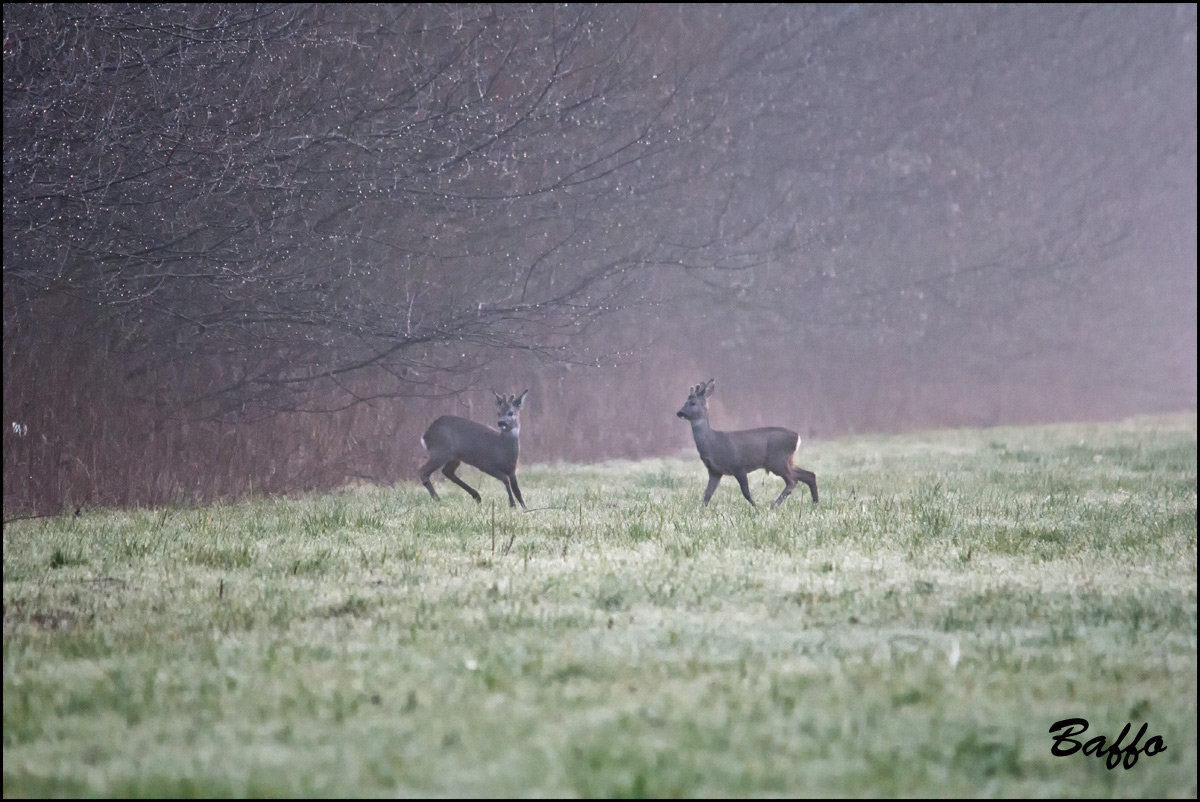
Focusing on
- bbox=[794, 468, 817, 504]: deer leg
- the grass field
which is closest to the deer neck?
bbox=[794, 468, 817, 504]: deer leg

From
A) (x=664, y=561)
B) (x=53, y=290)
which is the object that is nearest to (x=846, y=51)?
(x=53, y=290)

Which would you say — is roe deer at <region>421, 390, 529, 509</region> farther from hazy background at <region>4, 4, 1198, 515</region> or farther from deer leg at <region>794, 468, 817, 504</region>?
deer leg at <region>794, 468, 817, 504</region>

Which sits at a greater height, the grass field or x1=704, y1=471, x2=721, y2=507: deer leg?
x1=704, y1=471, x2=721, y2=507: deer leg

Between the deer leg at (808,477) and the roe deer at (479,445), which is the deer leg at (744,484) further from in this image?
the roe deer at (479,445)

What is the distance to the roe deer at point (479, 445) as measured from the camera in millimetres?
12836

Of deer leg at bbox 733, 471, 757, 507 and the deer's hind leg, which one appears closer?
deer leg at bbox 733, 471, 757, 507

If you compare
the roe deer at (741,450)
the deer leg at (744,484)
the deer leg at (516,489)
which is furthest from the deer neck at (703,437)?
the deer leg at (516,489)

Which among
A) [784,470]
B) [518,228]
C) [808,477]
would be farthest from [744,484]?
[518,228]

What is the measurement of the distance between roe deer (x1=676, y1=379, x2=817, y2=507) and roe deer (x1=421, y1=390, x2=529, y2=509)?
1613mm

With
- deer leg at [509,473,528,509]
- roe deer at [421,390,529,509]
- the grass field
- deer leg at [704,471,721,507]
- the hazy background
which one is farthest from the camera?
roe deer at [421,390,529,509]

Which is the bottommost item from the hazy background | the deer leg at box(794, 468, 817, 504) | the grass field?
the grass field

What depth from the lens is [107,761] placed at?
4.39m

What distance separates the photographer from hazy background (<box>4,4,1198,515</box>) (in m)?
11.3

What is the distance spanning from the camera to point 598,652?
5.78 m
